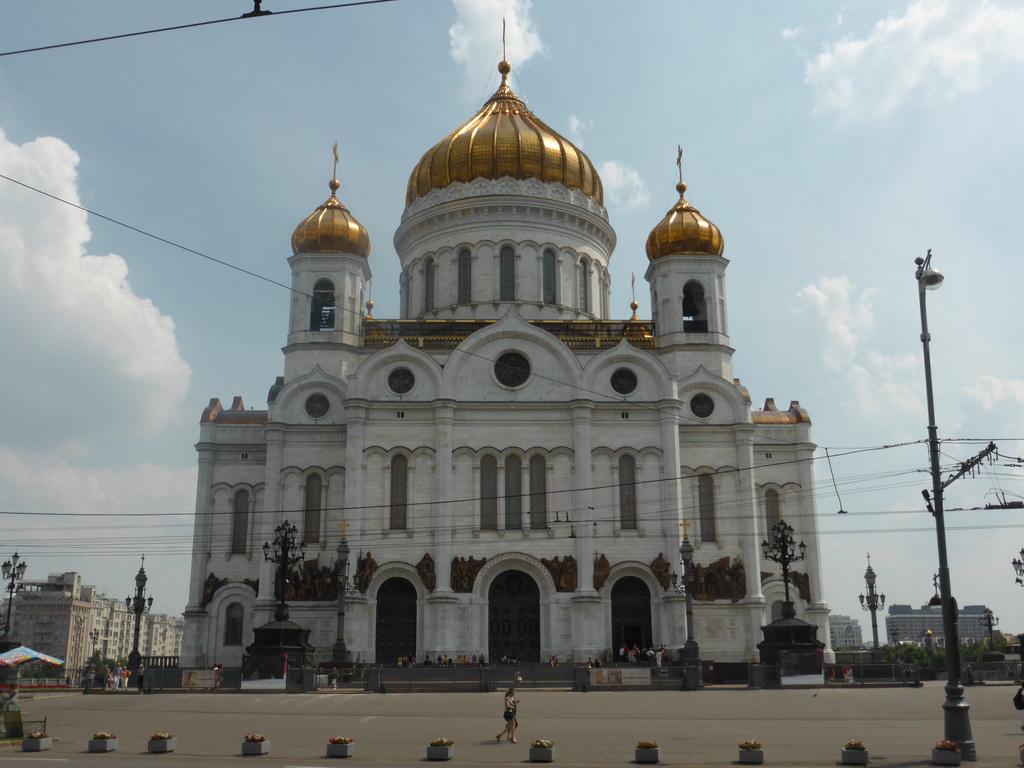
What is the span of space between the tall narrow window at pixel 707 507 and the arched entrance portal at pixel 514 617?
7.50 meters

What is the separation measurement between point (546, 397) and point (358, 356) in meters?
8.63

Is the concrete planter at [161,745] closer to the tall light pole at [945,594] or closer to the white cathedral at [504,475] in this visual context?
the tall light pole at [945,594]

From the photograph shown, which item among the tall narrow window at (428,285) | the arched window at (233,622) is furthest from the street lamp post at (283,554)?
the tall narrow window at (428,285)

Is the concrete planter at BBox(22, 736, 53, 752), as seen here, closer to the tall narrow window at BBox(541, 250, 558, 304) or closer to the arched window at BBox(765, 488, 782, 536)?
the arched window at BBox(765, 488, 782, 536)

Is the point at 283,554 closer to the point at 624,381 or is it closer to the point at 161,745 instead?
the point at 624,381

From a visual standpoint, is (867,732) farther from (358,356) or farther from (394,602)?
(358,356)

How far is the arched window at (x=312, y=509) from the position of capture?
40969mm

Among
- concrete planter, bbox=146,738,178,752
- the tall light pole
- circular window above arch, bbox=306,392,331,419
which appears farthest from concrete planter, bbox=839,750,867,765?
circular window above arch, bbox=306,392,331,419

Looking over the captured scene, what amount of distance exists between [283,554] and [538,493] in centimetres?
1115

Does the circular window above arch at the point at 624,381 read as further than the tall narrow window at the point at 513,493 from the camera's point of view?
Yes

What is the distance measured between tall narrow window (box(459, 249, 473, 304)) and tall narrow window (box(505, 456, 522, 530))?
9.76 meters

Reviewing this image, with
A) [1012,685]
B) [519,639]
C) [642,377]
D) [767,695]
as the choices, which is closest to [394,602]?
[519,639]

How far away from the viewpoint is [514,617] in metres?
39.8

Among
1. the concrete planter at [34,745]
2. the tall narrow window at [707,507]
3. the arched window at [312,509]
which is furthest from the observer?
the tall narrow window at [707,507]
